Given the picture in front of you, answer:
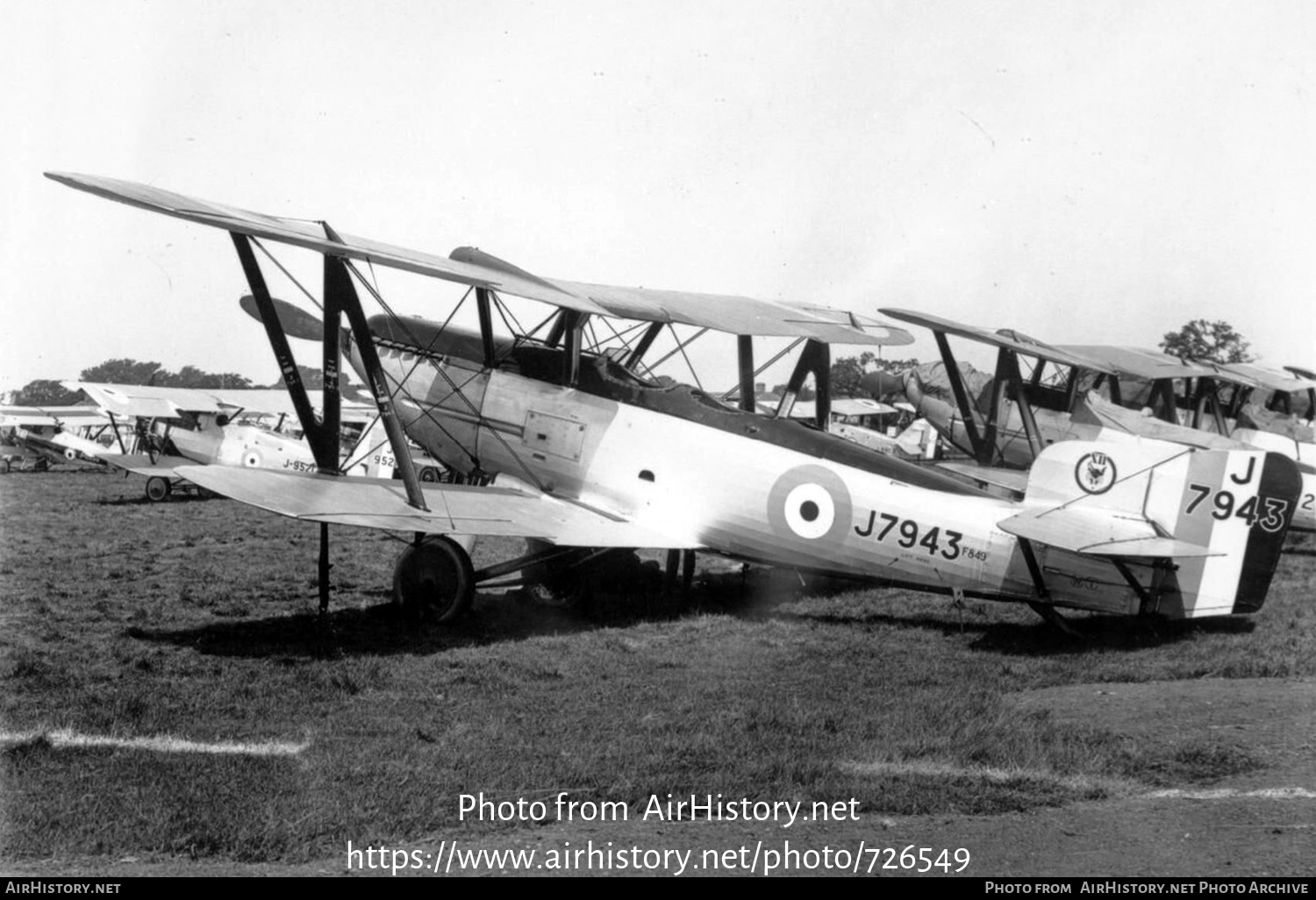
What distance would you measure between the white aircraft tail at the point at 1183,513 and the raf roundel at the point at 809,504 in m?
1.41

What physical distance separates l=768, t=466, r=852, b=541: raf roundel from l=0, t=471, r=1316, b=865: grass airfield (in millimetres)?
723

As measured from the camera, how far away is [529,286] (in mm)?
8594

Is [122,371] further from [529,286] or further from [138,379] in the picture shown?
[529,286]

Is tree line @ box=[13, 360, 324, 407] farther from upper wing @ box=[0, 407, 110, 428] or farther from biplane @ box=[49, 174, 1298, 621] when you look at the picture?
biplane @ box=[49, 174, 1298, 621]

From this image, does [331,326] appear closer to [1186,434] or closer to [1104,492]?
[1104,492]

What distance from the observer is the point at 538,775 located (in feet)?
14.8


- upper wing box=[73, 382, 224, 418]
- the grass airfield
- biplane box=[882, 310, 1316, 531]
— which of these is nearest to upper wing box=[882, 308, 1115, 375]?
biplane box=[882, 310, 1316, 531]

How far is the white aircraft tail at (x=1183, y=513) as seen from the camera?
702 cm

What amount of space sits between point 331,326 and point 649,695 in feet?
12.6

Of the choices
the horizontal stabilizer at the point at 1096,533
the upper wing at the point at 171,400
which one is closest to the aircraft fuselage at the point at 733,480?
the horizontal stabilizer at the point at 1096,533

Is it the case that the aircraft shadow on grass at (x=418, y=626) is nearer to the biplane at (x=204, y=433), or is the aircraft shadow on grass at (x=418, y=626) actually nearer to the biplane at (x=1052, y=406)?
the biplane at (x=1052, y=406)

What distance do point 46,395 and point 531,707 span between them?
235ft

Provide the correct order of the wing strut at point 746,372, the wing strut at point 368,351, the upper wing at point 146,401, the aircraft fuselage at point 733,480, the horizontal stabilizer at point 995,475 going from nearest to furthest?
1. the aircraft fuselage at point 733,480
2. the wing strut at point 368,351
3. the horizontal stabilizer at point 995,475
4. the wing strut at point 746,372
5. the upper wing at point 146,401
